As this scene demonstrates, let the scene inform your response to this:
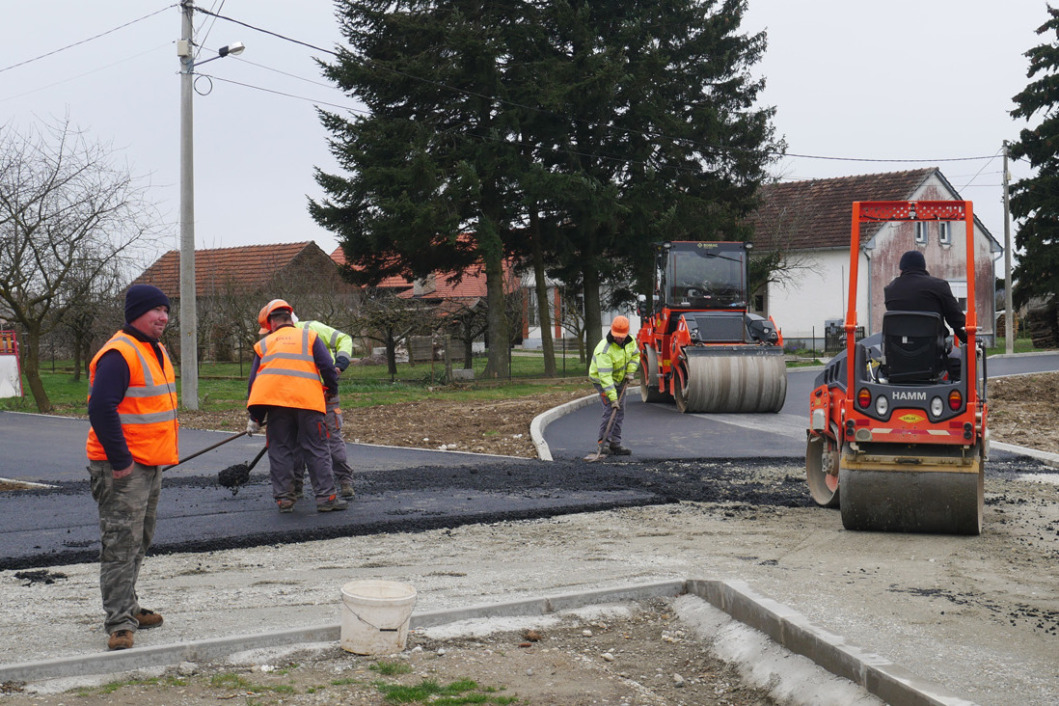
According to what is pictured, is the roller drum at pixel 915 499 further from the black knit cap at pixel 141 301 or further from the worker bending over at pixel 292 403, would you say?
the black knit cap at pixel 141 301

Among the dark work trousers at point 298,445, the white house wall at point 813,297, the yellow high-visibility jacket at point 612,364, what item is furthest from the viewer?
the white house wall at point 813,297

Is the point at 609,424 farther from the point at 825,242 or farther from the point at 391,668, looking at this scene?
the point at 825,242

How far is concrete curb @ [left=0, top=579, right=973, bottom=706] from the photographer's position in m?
4.48

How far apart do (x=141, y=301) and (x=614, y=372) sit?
8.24 m

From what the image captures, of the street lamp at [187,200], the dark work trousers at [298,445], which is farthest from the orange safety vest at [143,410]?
the street lamp at [187,200]

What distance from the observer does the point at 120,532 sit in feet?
18.4

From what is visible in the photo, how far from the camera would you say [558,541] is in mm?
8203

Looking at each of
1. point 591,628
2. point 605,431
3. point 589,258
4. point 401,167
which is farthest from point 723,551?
point 589,258

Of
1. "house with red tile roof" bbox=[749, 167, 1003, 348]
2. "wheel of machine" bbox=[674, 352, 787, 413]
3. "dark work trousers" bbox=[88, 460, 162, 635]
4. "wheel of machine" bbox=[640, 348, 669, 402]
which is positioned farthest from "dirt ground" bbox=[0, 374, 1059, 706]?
"house with red tile roof" bbox=[749, 167, 1003, 348]

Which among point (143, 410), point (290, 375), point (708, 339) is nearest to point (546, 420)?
point (708, 339)

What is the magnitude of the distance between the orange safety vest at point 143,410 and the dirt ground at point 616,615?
3.01 feet

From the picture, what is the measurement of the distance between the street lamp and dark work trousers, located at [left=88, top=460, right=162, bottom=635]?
15.1 m

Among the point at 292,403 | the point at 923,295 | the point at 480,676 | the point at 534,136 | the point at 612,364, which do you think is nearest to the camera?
the point at 480,676

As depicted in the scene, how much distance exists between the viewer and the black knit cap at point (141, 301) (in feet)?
18.9
